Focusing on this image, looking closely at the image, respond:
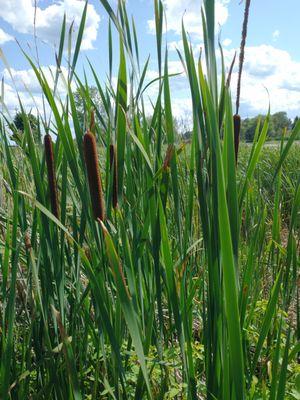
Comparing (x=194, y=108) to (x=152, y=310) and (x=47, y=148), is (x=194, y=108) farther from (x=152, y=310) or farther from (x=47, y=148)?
(x=152, y=310)

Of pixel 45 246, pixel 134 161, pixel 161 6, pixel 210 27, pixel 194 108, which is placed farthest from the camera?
pixel 134 161

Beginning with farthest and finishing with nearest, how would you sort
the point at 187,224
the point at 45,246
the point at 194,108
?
the point at 187,224 < the point at 45,246 < the point at 194,108

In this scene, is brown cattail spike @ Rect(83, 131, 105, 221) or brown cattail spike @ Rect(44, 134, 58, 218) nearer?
brown cattail spike @ Rect(83, 131, 105, 221)

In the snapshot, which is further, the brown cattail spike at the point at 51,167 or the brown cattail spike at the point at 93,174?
the brown cattail spike at the point at 51,167

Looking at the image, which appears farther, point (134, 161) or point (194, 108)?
point (134, 161)

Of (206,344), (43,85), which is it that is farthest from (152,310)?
(43,85)

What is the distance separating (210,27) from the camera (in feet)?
1.67

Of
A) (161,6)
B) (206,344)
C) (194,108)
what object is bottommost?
(206,344)

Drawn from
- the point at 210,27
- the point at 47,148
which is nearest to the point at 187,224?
the point at 47,148

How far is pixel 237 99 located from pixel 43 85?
400mm

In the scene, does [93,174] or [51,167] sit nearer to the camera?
[93,174]

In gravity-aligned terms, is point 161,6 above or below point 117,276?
above

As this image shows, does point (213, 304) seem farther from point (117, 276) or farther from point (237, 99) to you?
point (237, 99)

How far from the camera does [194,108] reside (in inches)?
24.9
